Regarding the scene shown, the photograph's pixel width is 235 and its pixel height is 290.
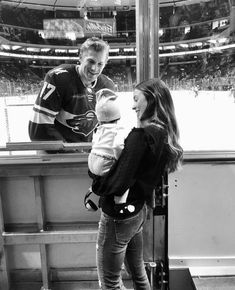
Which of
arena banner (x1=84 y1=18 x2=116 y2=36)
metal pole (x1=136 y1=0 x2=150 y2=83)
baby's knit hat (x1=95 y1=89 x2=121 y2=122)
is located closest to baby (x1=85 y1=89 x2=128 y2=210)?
baby's knit hat (x1=95 y1=89 x2=121 y2=122)

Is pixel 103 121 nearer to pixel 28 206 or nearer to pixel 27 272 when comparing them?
pixel 28 206

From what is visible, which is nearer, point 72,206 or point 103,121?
point 103,121

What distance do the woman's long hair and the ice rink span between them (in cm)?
53

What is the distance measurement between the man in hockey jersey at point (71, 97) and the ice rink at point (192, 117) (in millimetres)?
90

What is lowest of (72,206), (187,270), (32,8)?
(187,270)

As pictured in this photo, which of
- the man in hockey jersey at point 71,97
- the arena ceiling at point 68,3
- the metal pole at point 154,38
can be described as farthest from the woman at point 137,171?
the arena ceiling at point 68,3

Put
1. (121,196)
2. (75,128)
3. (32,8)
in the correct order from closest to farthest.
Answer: (121,196) → (32,8) → (75,128)

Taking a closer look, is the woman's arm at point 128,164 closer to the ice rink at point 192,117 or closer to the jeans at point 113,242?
the jeans at point 113,242

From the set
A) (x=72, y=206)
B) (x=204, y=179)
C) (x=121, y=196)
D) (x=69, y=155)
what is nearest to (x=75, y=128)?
(x=69, y=155)

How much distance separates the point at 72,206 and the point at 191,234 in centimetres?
79

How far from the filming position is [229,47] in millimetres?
1928

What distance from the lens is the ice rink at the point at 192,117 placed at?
1895 mm

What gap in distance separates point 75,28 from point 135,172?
1.00 m

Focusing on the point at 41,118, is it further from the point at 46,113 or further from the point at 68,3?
the point at 68,3
